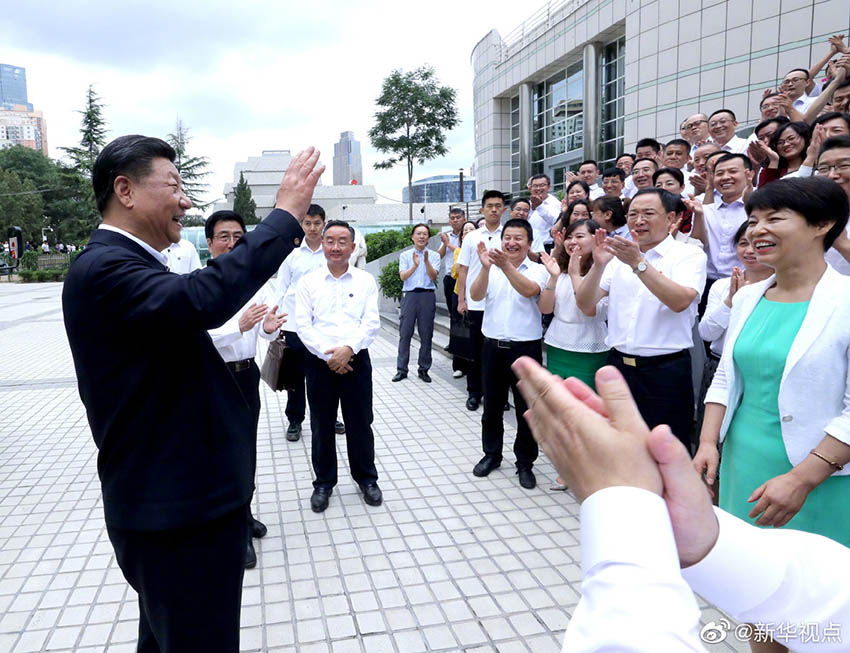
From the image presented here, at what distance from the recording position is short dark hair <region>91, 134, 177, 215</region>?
163cm

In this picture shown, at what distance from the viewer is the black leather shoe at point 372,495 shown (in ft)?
13.1

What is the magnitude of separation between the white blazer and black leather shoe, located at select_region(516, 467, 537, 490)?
2.41 m

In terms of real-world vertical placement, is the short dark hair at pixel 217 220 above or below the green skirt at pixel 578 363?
above

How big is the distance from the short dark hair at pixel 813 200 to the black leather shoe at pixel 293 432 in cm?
431

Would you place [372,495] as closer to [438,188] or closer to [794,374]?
[794,374]

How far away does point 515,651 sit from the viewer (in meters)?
2.50

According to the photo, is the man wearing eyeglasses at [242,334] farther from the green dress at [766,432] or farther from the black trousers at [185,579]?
the green dress at [766,432]

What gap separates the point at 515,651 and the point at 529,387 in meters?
2.16

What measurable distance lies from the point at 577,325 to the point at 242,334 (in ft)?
7.47

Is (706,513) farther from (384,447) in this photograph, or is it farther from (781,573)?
(384,447)

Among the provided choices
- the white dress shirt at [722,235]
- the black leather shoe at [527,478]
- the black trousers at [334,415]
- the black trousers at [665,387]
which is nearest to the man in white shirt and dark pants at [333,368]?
the black trousers at [334,415]

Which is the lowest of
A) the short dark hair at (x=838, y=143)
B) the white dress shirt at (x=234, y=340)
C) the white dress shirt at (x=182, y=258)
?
the white dress shirt at (x=234, y=340)

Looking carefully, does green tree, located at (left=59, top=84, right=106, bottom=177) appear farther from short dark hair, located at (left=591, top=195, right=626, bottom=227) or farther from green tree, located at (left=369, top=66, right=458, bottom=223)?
short dark hair, located at (left=591, top=195, right=626, bottom=227)

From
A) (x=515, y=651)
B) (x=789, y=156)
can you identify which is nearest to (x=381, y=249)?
(x=789, y=156)
